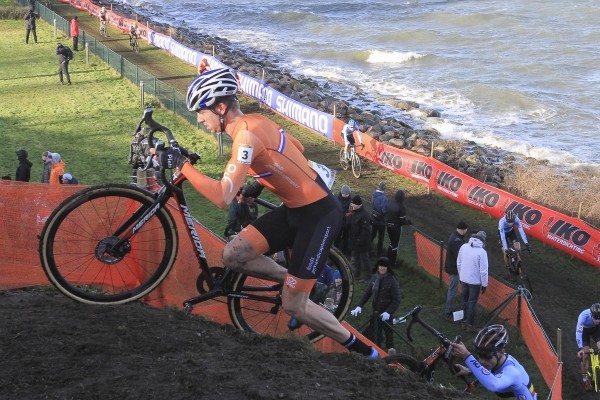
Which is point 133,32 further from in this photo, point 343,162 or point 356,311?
point 356,311

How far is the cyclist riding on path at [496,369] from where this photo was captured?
8430 millimetres

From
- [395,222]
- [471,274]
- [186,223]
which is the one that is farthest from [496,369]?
[395,222]

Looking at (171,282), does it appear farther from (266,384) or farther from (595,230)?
(595,230)

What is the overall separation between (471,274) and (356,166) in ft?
35.9

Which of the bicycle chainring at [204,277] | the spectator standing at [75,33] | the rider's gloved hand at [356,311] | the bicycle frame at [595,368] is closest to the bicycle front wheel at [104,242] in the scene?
the bicycle chainring at [204,277]

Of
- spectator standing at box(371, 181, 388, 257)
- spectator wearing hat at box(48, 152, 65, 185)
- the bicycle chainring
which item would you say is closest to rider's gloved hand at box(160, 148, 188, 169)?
the bicycle chainring

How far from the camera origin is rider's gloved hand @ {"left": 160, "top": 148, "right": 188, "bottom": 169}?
678 centimetres

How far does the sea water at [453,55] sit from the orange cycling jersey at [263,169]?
3093cm

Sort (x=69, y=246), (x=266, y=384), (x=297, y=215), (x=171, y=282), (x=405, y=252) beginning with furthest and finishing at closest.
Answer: (x=405, y=252)
(x=171, y=282)
(x=69, y=246)
(x=297, y=215)
(x=266, y=384)

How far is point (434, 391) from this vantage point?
284 inches

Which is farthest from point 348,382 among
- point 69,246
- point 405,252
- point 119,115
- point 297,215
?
point 119,115

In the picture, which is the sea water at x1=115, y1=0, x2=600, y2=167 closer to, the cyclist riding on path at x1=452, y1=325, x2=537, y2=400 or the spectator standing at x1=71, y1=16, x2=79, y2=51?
the spectator standing at x1=71, y1=16, x2=79, y2=51

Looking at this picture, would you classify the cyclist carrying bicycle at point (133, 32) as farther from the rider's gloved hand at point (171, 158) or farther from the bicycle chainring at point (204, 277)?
the rider's gloved hand at point (171, 158)

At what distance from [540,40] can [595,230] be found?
4883 centimetres
